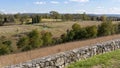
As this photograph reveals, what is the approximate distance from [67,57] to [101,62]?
4.82 ft

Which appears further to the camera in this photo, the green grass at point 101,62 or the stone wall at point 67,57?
the green grass at point 101,62

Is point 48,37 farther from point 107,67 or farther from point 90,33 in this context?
point 107,67

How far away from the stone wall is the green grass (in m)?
0.23

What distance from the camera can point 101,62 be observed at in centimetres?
963

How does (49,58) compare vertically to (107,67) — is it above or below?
above

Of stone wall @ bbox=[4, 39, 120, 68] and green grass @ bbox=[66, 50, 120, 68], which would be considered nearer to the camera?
stone wall @ bbox=[4, 39, 120, 68]

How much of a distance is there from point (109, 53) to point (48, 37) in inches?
2165

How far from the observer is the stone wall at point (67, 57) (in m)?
7.71

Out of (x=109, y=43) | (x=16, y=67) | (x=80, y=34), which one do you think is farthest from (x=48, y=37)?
(x=16, y=67)

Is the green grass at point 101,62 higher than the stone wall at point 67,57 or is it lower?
lower

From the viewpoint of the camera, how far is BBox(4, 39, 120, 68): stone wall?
25.3 feet

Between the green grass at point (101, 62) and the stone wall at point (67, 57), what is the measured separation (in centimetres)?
23

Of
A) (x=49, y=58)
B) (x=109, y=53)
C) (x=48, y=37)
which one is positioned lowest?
(x=48, y=37)

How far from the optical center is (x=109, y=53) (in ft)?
37.2
